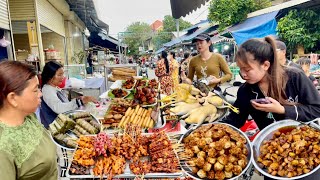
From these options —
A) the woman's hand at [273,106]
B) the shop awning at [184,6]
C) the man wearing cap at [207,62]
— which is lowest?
the woman's hand at [273,106]

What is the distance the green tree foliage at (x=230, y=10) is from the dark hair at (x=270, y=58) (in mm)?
13688

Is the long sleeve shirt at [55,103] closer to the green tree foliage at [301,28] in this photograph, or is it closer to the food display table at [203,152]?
the food display table at [203,152]

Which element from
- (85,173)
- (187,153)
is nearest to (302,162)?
(187,153)

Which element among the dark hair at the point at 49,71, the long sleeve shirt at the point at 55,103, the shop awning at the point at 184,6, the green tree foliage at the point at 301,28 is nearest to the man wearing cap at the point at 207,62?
the shop awning at the point at 184,6

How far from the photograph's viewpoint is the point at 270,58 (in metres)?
1.96

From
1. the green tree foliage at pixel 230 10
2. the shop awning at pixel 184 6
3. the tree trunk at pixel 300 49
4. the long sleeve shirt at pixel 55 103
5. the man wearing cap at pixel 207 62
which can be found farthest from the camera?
the green tree foliage at pixel 230 10

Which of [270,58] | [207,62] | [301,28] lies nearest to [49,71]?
[207,62]

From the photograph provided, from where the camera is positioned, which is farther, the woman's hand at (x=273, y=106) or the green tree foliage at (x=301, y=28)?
the green tree foliage at (x=301, y=28)

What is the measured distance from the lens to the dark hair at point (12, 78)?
5.40 feet

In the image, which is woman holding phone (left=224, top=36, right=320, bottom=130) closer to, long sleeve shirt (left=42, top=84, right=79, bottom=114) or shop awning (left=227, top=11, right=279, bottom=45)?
long sleeve shirt (left=42, top=84, right=79, bottom=114)

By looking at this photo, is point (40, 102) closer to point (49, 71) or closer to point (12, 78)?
point (12, 78)

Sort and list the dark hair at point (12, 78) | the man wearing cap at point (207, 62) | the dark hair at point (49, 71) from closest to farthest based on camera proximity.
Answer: the dark hair at point (12, 78) < the dark hair at point (49, 71) < the man wearing cap at point (207, 62)

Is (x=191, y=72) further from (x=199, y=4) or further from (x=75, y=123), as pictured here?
(x=75, y=123)

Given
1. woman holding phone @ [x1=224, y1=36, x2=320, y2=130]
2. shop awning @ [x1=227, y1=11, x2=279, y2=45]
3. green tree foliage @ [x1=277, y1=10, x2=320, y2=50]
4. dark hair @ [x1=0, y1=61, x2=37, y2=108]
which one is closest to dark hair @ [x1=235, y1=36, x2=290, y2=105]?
woman holding phone @ [x1=224, y1=36, x2=320, y2=130]
